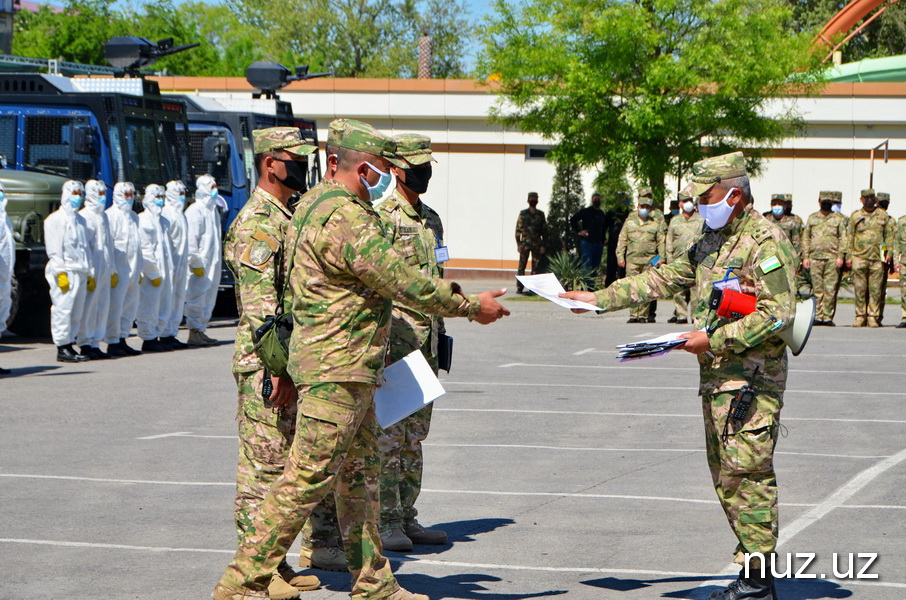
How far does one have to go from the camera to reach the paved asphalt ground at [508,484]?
624 cm

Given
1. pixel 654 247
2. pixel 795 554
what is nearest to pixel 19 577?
pixel 795 554

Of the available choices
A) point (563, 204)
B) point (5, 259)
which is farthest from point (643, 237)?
point (5, 259)

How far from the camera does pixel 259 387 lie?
5.88m

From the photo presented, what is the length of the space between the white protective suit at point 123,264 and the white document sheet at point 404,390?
1113 centimetres

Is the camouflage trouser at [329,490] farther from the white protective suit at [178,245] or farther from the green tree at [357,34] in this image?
the green tree at [357,34]

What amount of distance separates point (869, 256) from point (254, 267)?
55.4ft

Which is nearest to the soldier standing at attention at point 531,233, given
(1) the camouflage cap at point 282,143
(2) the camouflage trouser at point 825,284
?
(2) the camouflage trouser at point 825,284

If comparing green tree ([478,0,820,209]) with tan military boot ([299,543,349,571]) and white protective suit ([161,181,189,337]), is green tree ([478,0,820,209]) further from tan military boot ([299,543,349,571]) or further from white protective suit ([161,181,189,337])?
tan military boot ([299,543,349,571])

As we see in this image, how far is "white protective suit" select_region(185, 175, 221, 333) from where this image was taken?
17.8 m

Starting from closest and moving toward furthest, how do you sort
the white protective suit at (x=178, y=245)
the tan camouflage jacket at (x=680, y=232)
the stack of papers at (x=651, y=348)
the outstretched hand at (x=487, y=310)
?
the outstretched hand at (x=487, y=310) < the stack of papers at (x=651, y=348) < the white protective suit at (x=178, y=245) < the tan camouflage jacket at (x=680, y=232)

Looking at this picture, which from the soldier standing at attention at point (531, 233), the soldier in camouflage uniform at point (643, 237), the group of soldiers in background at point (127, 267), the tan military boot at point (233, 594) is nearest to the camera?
the tan military boot at point (233, 594)

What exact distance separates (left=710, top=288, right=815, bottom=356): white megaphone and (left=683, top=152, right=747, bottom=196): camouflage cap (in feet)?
1.59

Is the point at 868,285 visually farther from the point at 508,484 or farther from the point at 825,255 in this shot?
the point at 508,484

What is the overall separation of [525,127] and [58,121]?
403 inches
